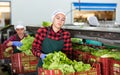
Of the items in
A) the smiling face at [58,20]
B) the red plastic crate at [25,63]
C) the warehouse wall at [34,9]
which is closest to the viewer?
the smiling face at [58,20]

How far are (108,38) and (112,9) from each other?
23.9 feet

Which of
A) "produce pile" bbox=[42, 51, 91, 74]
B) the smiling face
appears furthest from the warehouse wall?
"produce pile" bbox=[42, 51, 91, 74]

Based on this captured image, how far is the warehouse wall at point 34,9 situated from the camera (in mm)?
8148

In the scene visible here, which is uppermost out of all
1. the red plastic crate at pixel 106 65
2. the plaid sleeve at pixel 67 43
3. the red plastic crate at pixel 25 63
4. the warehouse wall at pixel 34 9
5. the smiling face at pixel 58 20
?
the warehouse wall at pixel 34 9

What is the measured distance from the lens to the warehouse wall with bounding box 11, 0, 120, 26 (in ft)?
26.7

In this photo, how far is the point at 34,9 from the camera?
27.7 feet

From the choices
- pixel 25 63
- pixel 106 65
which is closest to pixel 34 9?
pixel 25 63

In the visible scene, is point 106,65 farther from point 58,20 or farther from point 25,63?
point 25,63

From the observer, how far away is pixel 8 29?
6609 mm

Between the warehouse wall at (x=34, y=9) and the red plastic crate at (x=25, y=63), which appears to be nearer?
the red plastic crate at (x=25, y=63)

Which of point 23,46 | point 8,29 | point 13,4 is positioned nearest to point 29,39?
point 23,46

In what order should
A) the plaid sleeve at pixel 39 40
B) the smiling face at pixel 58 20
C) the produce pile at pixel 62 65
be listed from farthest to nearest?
the plaid sleeve at pixel 39 40
the smiling face at pixel 58 20
the produce pile at pixel 62 65

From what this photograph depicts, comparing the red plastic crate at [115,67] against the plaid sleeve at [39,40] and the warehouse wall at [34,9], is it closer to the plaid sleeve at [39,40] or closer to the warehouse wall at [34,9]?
the plaid sleeve at [39,40]

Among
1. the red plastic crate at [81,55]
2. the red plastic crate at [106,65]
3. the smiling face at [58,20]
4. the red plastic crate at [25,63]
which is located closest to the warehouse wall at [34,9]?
the red plastic crate at [25,63]
